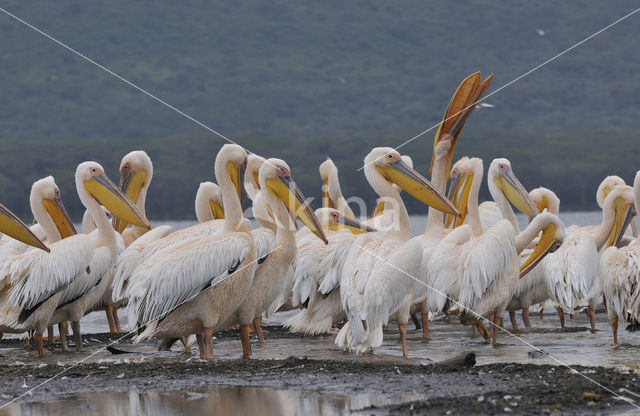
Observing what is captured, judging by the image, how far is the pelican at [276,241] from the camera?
24.8 ft

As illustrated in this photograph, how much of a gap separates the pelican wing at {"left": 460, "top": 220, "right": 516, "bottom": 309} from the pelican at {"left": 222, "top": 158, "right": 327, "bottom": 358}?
125cm

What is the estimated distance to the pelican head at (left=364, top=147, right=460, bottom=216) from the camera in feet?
28.0

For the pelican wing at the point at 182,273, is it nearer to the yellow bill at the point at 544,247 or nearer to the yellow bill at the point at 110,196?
the yellow bill at the point at 110,196

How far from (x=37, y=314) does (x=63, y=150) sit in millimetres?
78284

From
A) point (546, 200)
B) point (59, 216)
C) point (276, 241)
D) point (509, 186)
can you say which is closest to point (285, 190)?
point (276, 241)

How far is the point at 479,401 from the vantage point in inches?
193

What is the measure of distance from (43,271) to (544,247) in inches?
169

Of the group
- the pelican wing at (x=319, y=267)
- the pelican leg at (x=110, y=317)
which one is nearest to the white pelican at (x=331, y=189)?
the pelican wing at (x=319, y=267)

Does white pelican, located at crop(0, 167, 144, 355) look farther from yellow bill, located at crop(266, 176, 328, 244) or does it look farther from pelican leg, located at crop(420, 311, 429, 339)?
pelican leg, located at crop(420, 311, 429, 339)

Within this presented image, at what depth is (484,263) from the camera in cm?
796

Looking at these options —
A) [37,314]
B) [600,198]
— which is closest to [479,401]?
[37,314]

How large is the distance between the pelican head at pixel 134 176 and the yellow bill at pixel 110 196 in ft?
5.86

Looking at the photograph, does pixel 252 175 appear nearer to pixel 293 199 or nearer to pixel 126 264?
pixel 126 264

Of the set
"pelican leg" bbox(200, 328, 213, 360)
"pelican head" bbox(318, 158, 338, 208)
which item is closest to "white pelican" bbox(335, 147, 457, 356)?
"pelican leg" bbox(200, 328, 213, 360)
